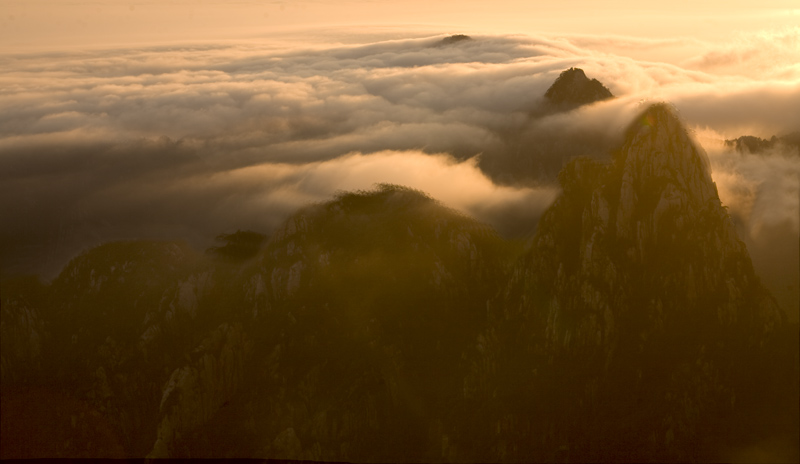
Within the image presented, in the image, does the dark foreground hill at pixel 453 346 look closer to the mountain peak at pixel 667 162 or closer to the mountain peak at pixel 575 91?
the mountain peak at pixel 667 162

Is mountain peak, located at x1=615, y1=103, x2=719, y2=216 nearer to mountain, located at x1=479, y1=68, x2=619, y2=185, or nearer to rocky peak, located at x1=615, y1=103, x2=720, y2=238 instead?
rocky peak, located at x1=615, y1=103, x2=720, y2=238

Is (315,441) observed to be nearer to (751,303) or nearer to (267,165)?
(751,303)

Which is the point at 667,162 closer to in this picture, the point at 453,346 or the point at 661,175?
the point at 661,175

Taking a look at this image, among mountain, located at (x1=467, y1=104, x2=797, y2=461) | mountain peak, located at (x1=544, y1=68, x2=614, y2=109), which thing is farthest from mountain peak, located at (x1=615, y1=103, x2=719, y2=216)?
mountain peak, located at (x1=544, y1=68, x2=614, y2=109)

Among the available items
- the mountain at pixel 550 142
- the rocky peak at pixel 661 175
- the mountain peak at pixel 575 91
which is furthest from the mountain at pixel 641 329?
the mountain peak at pixel 575 91

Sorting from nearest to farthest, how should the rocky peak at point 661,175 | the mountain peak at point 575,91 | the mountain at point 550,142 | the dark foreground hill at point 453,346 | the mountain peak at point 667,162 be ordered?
the dark foreground hill at point 453,346 < the rocky peak at point 661,175 < the mountain peak at point 667,162 < the mountain at point 550,142 < the mountain peak at point 575,91

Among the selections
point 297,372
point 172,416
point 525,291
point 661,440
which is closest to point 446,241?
point 525,291
